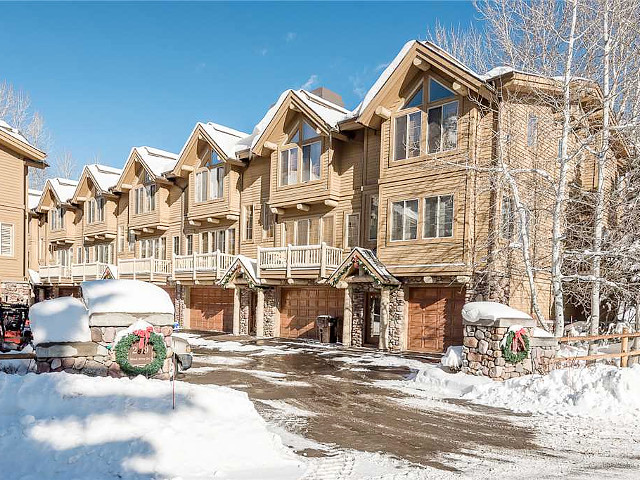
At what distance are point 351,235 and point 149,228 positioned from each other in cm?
1625

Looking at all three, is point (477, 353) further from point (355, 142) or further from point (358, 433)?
point (355, 142)

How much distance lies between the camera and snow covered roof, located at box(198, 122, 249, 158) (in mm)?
26312

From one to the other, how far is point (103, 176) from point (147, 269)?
11.4 m

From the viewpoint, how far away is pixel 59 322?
27.7ft

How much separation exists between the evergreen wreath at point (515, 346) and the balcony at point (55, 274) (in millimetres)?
33860

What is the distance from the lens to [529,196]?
17094mm

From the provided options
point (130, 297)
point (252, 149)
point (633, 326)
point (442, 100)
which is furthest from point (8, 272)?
point (633, 326)

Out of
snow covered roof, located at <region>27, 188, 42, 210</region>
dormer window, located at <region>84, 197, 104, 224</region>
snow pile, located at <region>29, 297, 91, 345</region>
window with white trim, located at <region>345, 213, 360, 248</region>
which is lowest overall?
snow pile, located at <region>29, 297, 91, 345</region>

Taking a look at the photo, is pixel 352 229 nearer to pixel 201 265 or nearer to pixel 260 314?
pixel 260 314

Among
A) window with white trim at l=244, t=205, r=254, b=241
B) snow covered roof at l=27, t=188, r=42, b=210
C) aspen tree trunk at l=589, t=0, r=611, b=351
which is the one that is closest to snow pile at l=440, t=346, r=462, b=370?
aspen tree trunk at l=589, t=0, r=611, b=351

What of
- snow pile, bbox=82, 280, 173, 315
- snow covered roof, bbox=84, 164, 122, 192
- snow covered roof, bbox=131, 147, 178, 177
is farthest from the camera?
snow covered roof, bbox=84, 164, 122, 192

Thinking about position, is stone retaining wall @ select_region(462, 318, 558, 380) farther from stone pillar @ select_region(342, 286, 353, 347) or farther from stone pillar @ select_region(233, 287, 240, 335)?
stone pillar @ select_region(233, 287, 240, 335)

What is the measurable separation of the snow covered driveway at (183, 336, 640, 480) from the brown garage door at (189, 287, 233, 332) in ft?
43.1

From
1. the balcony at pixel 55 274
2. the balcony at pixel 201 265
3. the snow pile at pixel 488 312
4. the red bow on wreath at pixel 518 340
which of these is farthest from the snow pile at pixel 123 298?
the balcony at pixel 55 274
